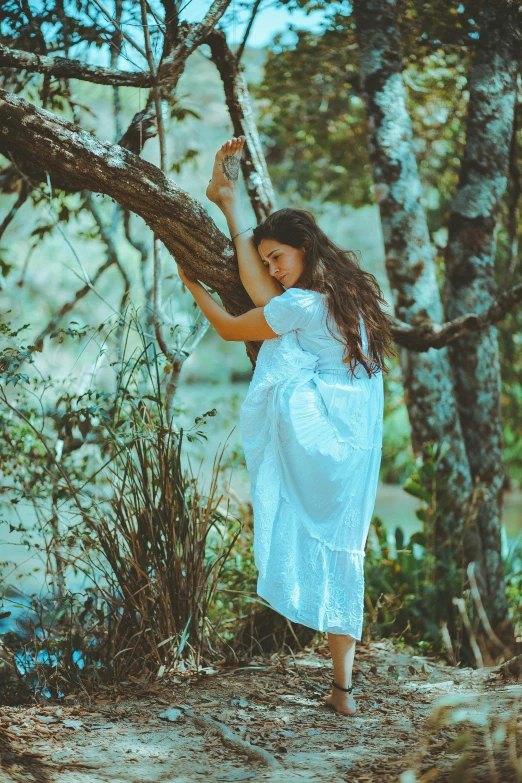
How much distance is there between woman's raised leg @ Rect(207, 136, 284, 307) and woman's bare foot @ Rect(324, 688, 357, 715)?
52.9 inches

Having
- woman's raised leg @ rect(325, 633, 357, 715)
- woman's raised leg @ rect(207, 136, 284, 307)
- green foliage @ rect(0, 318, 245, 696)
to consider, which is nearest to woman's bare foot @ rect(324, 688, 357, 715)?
woman's raised leg @ rect(325, 633, 357, 715)

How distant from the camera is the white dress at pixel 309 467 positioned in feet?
8.11

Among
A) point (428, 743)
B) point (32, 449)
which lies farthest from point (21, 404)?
point (428, 743)

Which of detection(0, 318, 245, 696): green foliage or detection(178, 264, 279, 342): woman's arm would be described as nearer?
detection(178, 264, 279, 342): woman's arm

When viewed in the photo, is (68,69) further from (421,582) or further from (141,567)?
(421,582)

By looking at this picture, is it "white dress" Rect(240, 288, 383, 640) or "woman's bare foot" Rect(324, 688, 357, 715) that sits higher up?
"white dress" Rect(240, 288, 383, 640)

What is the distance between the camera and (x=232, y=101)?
3.38 m

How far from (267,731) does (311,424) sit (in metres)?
0.97

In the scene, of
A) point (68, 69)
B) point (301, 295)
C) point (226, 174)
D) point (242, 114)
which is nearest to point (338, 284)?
point (301, 295)

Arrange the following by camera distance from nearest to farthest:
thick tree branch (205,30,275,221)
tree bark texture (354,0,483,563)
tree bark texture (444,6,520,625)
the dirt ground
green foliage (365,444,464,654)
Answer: the dirt ground, thick tree branch (205,30,275,221), green foliage (365,444,464,654), tree bark texture (354,0,483,563), tree bark texture (444,6,520,625)

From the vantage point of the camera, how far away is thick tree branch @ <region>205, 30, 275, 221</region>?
11.0ft

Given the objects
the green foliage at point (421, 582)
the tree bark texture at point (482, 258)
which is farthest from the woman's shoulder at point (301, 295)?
the tree bark texture at point (482, 258)

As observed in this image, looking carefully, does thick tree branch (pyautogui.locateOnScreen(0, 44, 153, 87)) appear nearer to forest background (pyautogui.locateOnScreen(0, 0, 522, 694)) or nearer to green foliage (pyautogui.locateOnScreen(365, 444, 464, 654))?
forest background (pyautogui.locateOnScreen(0, 0, 522, 694))

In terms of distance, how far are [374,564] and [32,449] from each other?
1.94 m
